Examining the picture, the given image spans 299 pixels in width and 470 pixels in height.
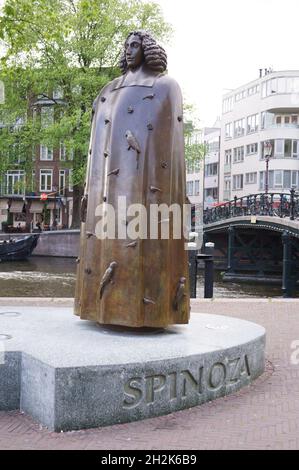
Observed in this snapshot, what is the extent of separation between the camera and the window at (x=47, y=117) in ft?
129

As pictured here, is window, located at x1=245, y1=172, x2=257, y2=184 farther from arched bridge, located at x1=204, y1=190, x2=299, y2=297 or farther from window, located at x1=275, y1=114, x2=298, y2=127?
arched bridge, located at x1=204, y1=190, x2=299, y2=297

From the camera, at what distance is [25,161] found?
40.7 meters

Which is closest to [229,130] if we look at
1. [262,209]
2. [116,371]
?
[262,209]

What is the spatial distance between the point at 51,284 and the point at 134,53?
1938cm

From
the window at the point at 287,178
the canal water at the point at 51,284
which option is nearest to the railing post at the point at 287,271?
the canal water at the point at 51,284

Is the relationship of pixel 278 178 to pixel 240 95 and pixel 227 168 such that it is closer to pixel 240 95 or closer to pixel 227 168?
pixel 227 168

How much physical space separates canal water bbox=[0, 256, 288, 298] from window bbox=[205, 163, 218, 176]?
37859mm

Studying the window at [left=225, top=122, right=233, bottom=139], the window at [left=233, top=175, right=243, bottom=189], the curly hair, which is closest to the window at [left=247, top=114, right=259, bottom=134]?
the window at [left=225, top=122, right=233, bottom=139]

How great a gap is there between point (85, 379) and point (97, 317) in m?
1.51

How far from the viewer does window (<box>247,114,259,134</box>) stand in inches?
2376

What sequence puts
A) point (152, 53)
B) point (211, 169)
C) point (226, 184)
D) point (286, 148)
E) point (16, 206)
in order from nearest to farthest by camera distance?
point (152, 53) < point (286, 148) < point (16, 206) < point (226, 184) < point (211, 169)

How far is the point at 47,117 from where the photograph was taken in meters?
39.6

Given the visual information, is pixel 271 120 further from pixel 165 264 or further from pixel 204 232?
pixel 165 264
